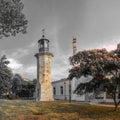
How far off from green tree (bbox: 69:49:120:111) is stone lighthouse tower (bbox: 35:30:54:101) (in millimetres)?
21073

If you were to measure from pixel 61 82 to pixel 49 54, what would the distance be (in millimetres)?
15920

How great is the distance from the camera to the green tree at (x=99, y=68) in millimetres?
23594

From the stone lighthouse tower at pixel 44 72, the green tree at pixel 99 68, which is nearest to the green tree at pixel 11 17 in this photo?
the green tree at pixel 99 68

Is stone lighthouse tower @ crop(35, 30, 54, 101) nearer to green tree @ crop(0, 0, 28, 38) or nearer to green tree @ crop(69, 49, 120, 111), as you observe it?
green tree @ crop(69, 49, 120, 111)

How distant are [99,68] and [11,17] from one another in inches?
420

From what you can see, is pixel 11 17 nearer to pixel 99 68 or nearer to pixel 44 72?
pixel 99 68

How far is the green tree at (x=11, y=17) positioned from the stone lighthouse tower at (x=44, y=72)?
103ft

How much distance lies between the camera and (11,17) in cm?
1538

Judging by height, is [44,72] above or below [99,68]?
above

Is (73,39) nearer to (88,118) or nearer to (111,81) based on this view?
(111,81)

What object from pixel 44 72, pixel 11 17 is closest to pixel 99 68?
pixel 11 17

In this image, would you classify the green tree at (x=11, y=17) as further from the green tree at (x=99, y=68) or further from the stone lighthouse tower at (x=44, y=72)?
the stone lighthouse tower at (x=44, y=72)

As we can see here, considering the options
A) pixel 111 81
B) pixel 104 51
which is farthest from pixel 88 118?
pixel 104 51

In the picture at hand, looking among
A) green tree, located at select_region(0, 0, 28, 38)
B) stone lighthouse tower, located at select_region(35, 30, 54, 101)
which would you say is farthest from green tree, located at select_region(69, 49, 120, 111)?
stone lighthouse tower, located at select_region(35, 30, 54, 101)
